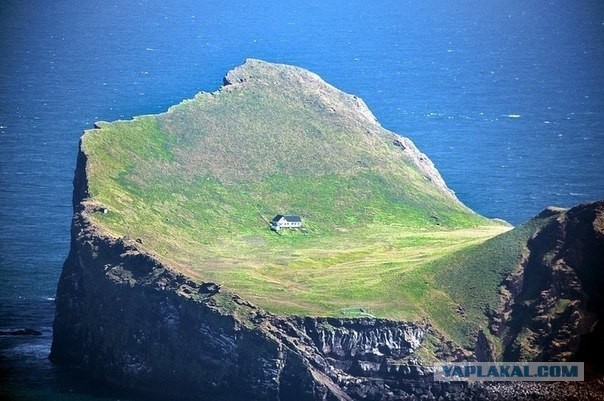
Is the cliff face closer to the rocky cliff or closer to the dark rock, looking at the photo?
the rocky cliff

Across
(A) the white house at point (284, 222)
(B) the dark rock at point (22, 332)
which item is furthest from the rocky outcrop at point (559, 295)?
(B) the dark rock at point (22, 332)

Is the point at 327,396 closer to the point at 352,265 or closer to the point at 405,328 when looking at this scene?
the point at 405,328

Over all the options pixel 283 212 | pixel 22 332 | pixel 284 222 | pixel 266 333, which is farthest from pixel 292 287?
pixel 22 332

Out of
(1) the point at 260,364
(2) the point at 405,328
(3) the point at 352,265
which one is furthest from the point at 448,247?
(1) the point at 260,364

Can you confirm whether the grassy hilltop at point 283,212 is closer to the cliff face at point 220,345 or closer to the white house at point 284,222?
Result: the white house at point 284,222

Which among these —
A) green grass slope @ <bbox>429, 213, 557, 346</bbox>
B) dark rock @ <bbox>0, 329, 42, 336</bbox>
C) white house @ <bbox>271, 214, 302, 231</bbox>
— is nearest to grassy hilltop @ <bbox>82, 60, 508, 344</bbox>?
green grass slope @ <bbox>429, 213, 557, 346</bbox>

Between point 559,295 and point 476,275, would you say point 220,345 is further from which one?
point 559,295

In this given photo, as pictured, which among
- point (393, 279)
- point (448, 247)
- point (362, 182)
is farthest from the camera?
point (362, 182)
